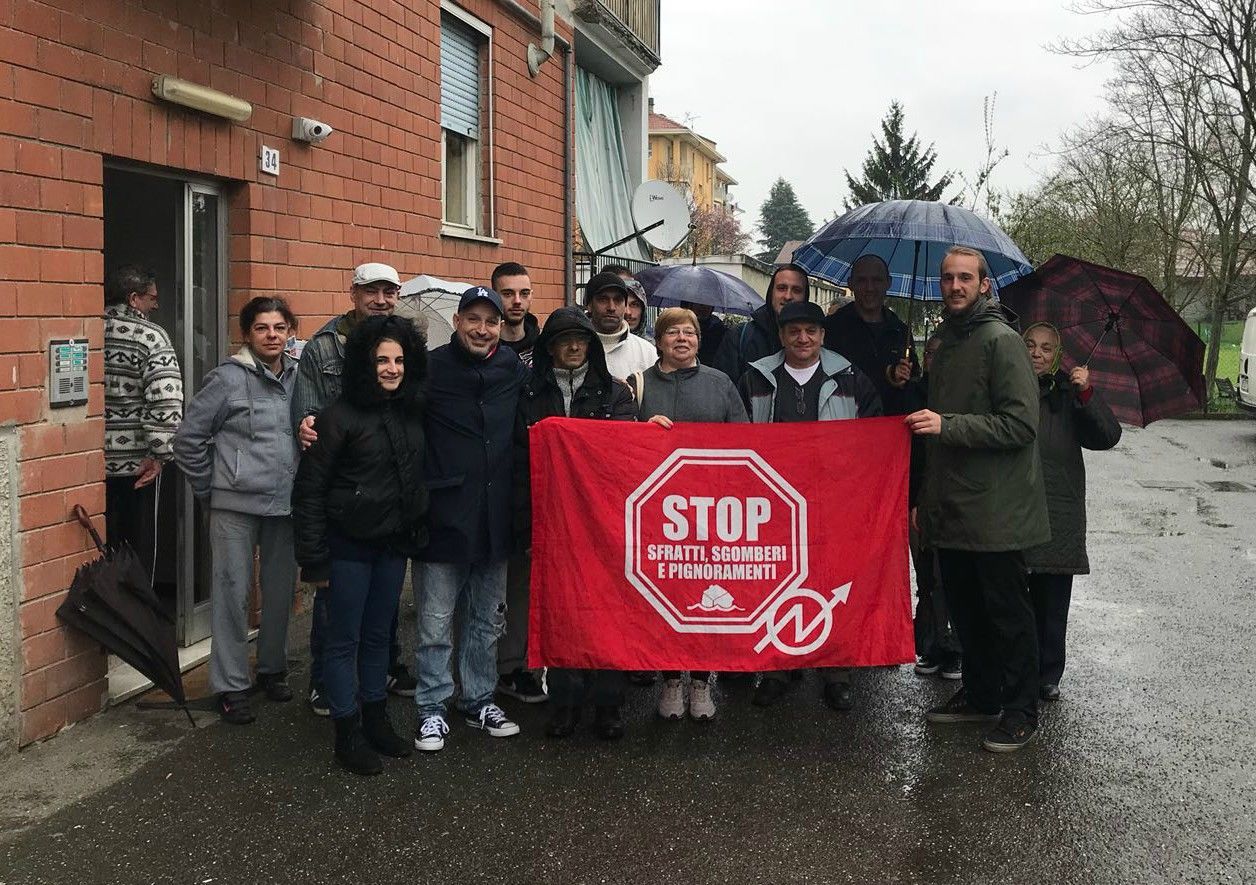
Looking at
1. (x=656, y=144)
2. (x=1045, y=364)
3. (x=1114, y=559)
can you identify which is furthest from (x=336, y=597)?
(x=656, y=144)

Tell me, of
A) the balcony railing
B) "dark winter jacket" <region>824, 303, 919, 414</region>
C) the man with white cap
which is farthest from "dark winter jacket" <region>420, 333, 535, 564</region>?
the balcony railing

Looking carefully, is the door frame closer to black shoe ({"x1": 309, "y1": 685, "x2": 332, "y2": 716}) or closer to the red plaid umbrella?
black shoe ({"x1": 309, "y1": 685, "x2": 332, "y2": 716})

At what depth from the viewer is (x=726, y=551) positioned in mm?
5051

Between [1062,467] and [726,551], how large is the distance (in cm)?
170

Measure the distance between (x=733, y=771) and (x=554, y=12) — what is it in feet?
28.9

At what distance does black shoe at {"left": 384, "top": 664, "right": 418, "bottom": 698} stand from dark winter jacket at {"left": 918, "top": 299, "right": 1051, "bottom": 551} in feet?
8.67

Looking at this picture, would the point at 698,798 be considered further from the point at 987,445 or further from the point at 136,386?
the point at 136,386

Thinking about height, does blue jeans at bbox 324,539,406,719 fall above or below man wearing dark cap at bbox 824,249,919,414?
below

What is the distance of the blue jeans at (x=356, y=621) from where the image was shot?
15.3 ft

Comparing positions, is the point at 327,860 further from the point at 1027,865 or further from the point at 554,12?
the point at 554,12

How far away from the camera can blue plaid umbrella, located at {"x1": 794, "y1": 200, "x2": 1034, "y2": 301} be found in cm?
589

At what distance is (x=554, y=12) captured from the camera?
446 inches

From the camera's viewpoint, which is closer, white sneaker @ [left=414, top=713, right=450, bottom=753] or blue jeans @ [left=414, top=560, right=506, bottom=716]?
white sneaker @ [left=414, top=713, right=450, bottom=753]

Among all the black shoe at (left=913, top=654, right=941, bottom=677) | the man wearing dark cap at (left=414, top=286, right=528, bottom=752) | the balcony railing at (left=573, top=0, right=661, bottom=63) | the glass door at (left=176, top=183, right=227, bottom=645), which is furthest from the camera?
the balcony railing at (left=573, top=0, right=661, bottom=63)
